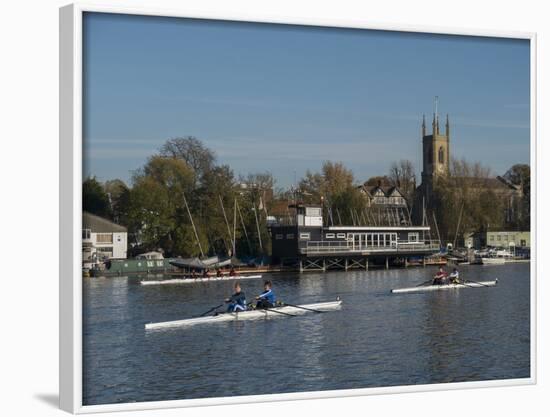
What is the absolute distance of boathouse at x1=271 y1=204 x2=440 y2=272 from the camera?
35.1 m

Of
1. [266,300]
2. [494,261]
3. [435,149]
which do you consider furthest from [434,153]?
[494,261]

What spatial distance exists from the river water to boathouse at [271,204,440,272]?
10994 millimetres

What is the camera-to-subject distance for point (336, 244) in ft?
126

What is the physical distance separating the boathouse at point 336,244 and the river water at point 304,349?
1099cm

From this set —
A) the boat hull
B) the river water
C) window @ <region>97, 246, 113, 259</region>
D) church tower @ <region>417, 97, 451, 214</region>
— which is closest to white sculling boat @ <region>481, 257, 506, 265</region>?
the boat hull

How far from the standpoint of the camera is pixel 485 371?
1394 cm

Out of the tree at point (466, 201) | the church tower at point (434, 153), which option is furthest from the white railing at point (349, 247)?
the church tower at point (434, 153)

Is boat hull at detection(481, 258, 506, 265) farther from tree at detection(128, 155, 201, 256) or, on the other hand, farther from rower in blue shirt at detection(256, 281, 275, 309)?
rower in blue shirt at detection(256, 281, 275, 309)

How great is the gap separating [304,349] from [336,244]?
22.7 metres

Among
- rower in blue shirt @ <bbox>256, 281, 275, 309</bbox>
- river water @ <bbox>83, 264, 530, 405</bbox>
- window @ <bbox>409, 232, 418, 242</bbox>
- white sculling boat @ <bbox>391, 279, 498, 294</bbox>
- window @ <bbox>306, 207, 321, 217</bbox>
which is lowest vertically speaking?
river water @ <bbox>83, 264, 530, 405</bbox>

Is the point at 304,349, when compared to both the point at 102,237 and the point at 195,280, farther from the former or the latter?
the point at 195,280

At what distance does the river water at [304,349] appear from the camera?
41.8ft

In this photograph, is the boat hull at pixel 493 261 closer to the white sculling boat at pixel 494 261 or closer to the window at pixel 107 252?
the white sculling boat at pixel 494 261

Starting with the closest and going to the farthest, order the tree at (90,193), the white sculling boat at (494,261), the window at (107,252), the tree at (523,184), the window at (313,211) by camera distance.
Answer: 1. the tree at (90,193)
2. the tree at (523,184)
3. the window at (107,252)
4. the white sculling boat at (494,261)
5. the window at (313,211)
